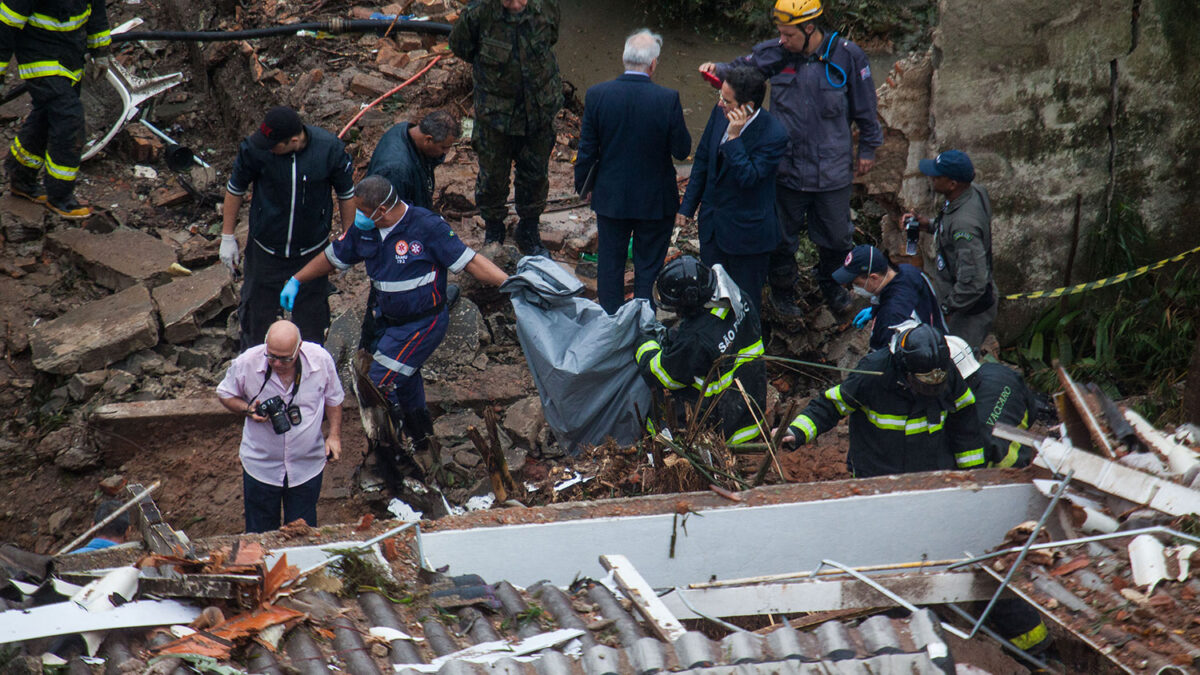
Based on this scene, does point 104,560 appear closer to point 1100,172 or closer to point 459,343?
point 459,343

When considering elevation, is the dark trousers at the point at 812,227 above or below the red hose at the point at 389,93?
below

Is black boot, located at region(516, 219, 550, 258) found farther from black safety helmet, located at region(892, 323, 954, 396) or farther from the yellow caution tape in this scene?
the yellow caution tape

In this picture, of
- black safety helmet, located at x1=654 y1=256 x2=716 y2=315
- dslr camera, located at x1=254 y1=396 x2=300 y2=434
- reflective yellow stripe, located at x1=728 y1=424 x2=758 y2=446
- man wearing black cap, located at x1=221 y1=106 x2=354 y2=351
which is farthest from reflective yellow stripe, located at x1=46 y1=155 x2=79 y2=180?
reflective yellow stripe, located at x1=728 y1=424 x2=758 y2=446

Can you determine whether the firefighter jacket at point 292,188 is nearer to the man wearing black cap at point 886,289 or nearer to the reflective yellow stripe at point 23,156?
the reflective yellow stripe at point 23,156

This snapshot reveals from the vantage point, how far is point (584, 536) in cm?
383

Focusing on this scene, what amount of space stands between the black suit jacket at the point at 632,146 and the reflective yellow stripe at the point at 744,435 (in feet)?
5.79

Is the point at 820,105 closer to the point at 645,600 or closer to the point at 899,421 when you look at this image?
the point at 899,421

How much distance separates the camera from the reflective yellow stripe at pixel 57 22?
7027 mm

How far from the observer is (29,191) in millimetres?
7926

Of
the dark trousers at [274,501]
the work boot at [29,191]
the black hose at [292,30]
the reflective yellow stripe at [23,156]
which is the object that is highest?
the black hose at [292,30]

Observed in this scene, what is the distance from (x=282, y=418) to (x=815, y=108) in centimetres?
359

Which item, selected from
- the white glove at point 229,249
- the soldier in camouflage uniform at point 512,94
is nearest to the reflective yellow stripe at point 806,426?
the soldier in camouflage uniform at point 512,94

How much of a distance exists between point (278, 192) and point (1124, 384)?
6.09 metres

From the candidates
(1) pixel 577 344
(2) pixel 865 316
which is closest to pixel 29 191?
(1) pixel 577 344
